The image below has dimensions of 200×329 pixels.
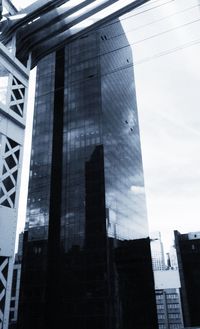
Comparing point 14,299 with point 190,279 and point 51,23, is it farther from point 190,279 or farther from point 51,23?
point 51,23

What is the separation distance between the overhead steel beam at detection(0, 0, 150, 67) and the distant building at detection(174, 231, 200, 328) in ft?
262

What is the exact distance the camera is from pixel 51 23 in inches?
445

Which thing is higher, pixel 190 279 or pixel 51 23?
pixel 51 23

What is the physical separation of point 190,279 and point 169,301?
230 ft

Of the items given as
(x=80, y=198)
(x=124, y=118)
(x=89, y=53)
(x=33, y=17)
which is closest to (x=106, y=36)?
(x=89, y=53)

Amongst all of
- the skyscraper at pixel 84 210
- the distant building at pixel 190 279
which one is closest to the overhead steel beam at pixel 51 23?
the skyscraper at pixel 84 210

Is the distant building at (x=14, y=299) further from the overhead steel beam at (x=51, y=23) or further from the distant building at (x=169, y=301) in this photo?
the overhead steel beam at (x=51, y=23)

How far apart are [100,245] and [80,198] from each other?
33.2ft

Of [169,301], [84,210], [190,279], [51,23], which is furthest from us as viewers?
[169,301]

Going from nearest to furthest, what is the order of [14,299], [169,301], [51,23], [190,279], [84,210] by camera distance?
[51,23] < [84,210] < [190,279] < [14,299] < [169,301]

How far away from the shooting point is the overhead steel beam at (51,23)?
424 inches

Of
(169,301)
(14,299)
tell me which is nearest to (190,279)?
(14,299)

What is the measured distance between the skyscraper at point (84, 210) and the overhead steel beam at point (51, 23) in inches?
1414

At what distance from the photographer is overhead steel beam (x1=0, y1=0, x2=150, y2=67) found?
10773 millimetres
